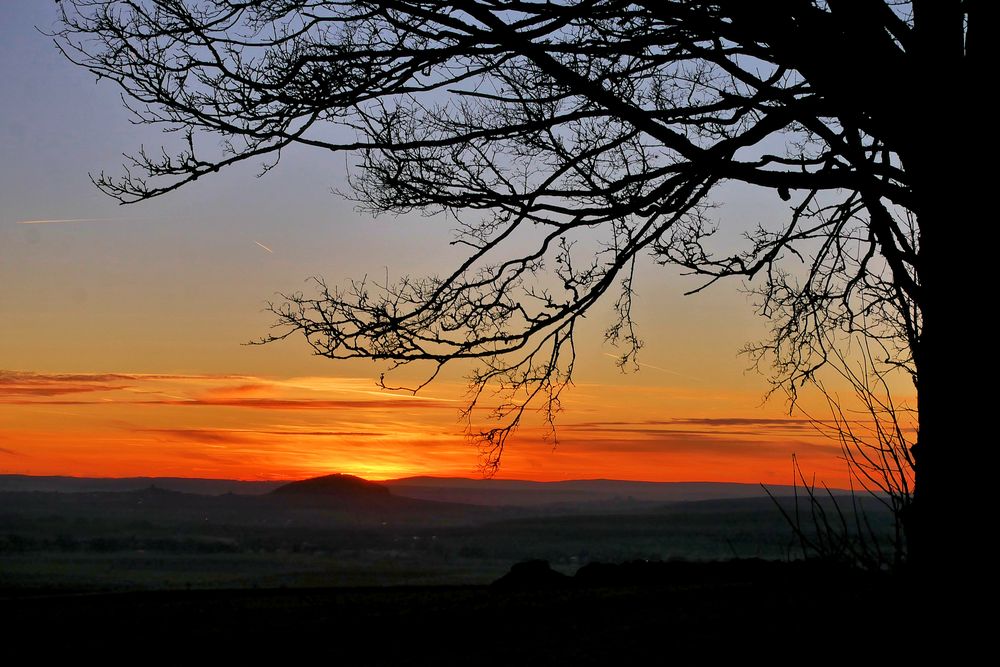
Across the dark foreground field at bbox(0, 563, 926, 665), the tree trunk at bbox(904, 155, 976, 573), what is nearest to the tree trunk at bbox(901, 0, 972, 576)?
the tree trunk at bbox(904, 155, 976, 573)

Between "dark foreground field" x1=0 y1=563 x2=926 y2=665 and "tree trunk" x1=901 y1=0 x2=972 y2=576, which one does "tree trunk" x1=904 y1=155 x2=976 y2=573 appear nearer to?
"tree trunk" x1=901 y1=0 x2=972 y2=576

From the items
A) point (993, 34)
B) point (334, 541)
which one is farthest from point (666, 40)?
point (334, 541)

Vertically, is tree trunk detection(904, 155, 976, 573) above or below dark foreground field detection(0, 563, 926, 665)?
above

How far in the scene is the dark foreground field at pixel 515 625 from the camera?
5562 millimetres

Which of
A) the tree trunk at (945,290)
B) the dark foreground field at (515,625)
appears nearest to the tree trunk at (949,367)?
the tree trunk at (945,290)

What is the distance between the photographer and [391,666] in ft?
19.2

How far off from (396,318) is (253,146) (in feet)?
5.96

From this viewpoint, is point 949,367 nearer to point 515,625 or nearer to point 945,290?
point 945,290

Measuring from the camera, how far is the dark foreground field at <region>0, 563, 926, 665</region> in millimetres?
5562

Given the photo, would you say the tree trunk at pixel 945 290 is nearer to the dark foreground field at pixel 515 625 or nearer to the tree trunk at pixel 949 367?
the tree trunk at pixel 949 367

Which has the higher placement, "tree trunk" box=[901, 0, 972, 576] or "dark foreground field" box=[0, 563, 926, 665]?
"tree trunk" box=[901, 0, 972, 576]

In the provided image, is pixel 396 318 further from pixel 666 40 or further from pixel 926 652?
pixel 926 652

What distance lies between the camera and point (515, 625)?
6.91 meters

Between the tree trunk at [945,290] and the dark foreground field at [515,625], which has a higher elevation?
the tree trunk at [945,290]
